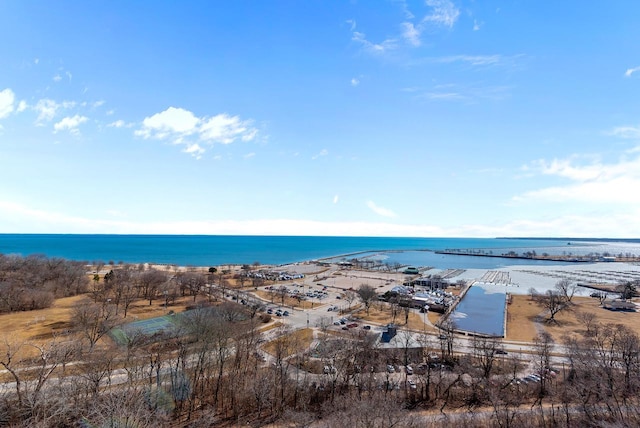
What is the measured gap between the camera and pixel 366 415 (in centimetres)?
1998

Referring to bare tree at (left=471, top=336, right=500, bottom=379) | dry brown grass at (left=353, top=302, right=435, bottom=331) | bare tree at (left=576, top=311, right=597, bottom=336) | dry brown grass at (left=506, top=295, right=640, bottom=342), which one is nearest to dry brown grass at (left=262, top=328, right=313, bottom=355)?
dry brown grass at (left=353, top=302, right=435, bottom=331)

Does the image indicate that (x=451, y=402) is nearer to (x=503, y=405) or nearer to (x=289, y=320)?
(x=503, y=405)

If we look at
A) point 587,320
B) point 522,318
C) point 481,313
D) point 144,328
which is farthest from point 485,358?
point 144,328

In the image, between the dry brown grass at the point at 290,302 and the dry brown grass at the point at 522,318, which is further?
the dry brown grass at the point at 290,302

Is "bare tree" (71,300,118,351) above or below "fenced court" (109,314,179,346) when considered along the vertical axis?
above

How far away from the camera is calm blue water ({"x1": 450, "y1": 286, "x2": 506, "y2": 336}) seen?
177 ft

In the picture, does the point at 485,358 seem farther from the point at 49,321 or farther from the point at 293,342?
the point at 49,321

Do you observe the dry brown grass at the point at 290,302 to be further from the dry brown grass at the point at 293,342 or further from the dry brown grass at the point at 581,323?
the dry brown grass at the point at 581,323

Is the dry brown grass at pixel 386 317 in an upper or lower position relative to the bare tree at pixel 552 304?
lower

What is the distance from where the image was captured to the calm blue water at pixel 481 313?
53.9 metres

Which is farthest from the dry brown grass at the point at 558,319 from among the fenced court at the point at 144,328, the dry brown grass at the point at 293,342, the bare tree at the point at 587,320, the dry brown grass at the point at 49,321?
the dry brown grass at the point at 49,321

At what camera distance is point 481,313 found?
213 feet

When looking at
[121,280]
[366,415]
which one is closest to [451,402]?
[366,415]

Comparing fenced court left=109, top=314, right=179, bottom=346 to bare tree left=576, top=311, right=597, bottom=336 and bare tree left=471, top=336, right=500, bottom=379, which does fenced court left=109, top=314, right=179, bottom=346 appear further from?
bare tree left=576, top=311, right=597, bottom=336
